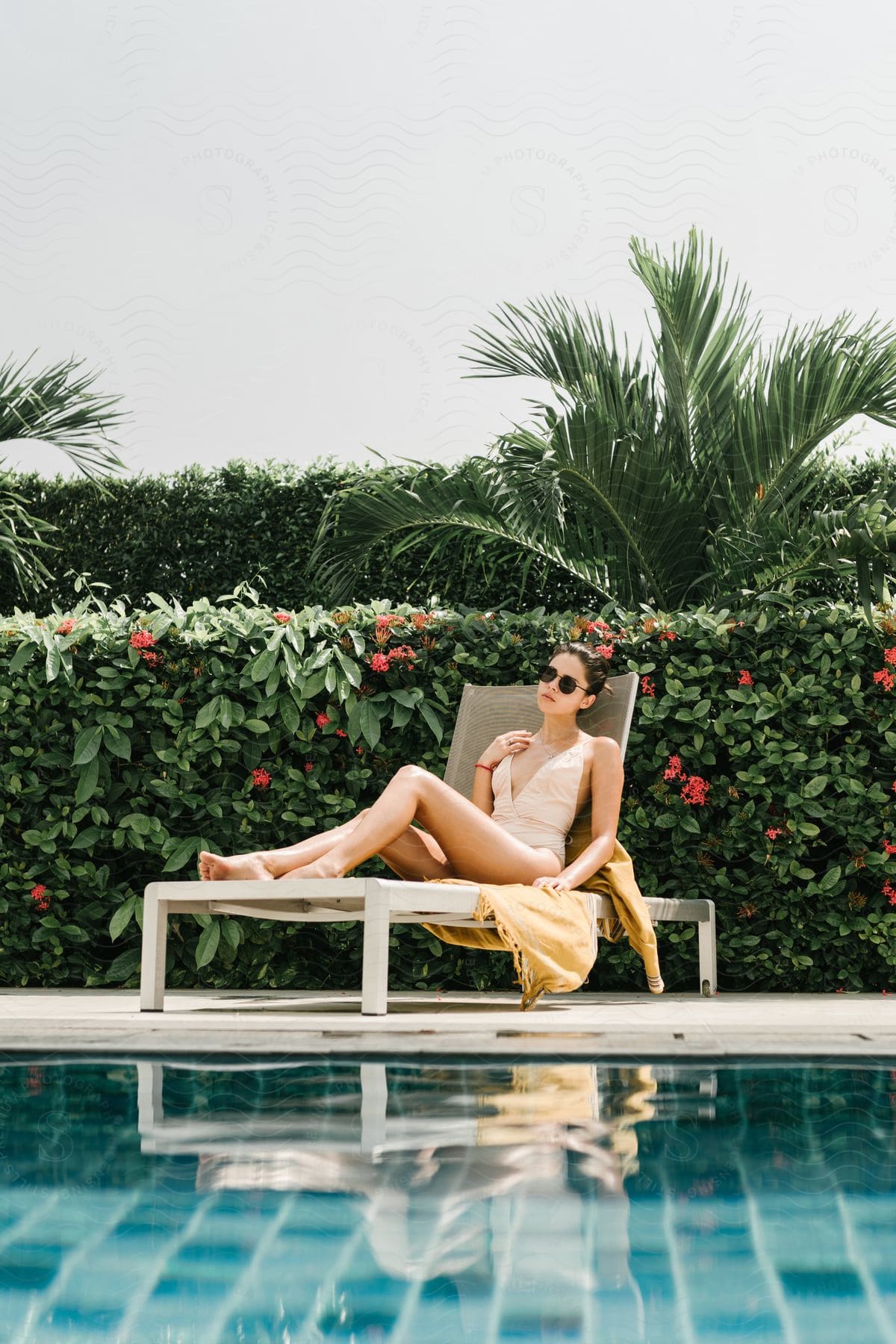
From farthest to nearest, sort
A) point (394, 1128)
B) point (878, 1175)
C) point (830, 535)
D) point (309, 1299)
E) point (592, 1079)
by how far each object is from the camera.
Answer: point (830, 535)
point (592, 1079)
point (394, 1128)
point (878, 1175)
point (309, 1299)

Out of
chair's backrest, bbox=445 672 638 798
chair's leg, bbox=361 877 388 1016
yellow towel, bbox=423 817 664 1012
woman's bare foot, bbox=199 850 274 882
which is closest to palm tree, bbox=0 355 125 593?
chair's backrest, bbox=445 672 638 798

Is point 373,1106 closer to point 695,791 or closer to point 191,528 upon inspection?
point 695,791

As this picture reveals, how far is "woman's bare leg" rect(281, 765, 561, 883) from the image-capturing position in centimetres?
408

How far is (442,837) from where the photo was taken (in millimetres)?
4430

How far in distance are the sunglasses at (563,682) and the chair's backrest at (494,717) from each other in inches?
9.3

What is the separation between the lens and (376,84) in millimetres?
9938

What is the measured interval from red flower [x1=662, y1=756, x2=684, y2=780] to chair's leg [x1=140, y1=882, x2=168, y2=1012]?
227 cm

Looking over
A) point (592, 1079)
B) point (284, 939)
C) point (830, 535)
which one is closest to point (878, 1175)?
point (592, 1079)

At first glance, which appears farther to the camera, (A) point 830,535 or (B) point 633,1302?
(A) point 830,535

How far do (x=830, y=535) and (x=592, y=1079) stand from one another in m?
3.78

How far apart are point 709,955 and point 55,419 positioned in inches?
249

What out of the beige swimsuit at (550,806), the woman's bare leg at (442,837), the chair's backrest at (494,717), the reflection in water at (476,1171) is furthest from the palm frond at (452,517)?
the reflection in water at (476,1171)

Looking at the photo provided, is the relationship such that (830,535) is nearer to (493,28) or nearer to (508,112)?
(508,112)


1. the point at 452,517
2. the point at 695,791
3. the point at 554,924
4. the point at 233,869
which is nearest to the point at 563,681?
the point at 695,791
